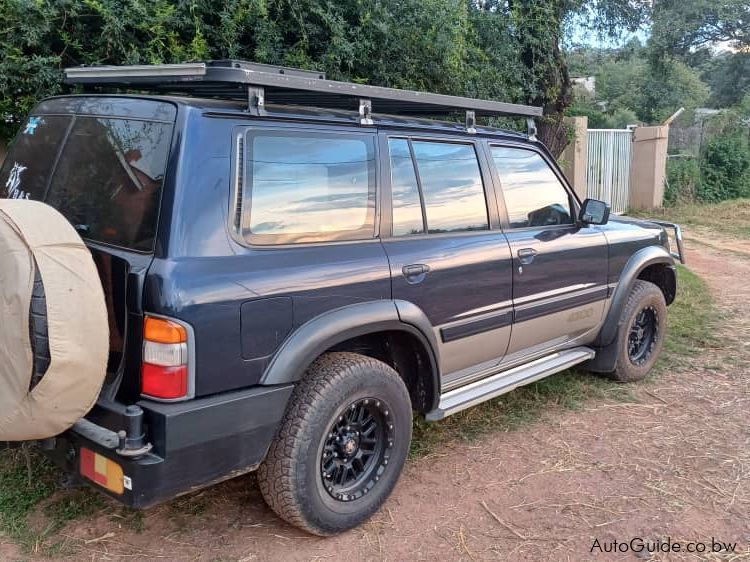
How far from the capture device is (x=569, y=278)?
4387 mm

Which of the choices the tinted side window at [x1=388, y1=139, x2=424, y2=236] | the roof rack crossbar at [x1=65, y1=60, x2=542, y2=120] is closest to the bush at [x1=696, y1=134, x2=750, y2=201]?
the roof rack crossbar at [x1=65, y1=60, x2=542, y2=120]

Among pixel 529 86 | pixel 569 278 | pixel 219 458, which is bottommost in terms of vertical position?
pixel 219 458

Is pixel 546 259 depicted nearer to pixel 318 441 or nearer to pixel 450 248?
pixel 450 248

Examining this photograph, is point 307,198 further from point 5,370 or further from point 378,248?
point 5,370

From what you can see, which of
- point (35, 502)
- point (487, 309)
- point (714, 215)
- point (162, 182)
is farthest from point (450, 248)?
point (714, 215)

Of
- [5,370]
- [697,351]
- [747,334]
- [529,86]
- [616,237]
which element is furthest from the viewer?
[529,86]

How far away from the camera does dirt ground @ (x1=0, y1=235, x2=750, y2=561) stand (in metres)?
3.07

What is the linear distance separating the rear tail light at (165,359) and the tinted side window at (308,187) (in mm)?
527

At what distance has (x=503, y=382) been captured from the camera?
13.3 ft

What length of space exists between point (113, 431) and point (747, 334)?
595 centimetres

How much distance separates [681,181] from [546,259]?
14.8 m

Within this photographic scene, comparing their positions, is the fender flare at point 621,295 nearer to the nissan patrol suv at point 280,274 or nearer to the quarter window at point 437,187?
the nissan patrol suv at point 280,274

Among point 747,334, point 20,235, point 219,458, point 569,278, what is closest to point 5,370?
point 20,235

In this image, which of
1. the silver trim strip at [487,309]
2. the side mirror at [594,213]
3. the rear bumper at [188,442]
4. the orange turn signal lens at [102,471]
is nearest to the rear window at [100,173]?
the rear bumper at [188,442]
